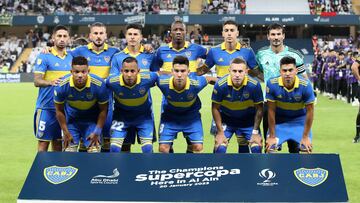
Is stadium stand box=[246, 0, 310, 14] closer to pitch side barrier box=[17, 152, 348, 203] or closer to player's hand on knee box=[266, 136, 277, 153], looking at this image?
player's hand on knee box=[266, 136, 277, 153]

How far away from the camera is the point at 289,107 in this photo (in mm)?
8281

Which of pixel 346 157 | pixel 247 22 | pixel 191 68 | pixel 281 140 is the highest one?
pixel 191 68

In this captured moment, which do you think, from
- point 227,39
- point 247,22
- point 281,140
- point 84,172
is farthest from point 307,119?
point 247,22

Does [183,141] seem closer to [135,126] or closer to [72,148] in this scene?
[135,126]

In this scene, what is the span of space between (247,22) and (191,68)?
40.4 metres

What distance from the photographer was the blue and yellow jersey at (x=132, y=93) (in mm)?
8166

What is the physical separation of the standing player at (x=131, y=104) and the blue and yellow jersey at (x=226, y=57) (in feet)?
3.93

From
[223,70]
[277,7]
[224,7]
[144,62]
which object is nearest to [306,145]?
[223,70]

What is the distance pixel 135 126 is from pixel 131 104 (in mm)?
346

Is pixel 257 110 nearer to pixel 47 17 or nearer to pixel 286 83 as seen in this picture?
pixel 286 83

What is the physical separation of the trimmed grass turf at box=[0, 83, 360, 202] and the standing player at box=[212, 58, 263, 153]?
1498 mm

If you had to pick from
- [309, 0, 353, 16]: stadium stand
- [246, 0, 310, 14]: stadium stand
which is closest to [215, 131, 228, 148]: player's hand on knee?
[309, 0, 353, 16]: stadium stand

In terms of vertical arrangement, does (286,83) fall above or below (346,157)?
above

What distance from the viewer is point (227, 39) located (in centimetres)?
908
